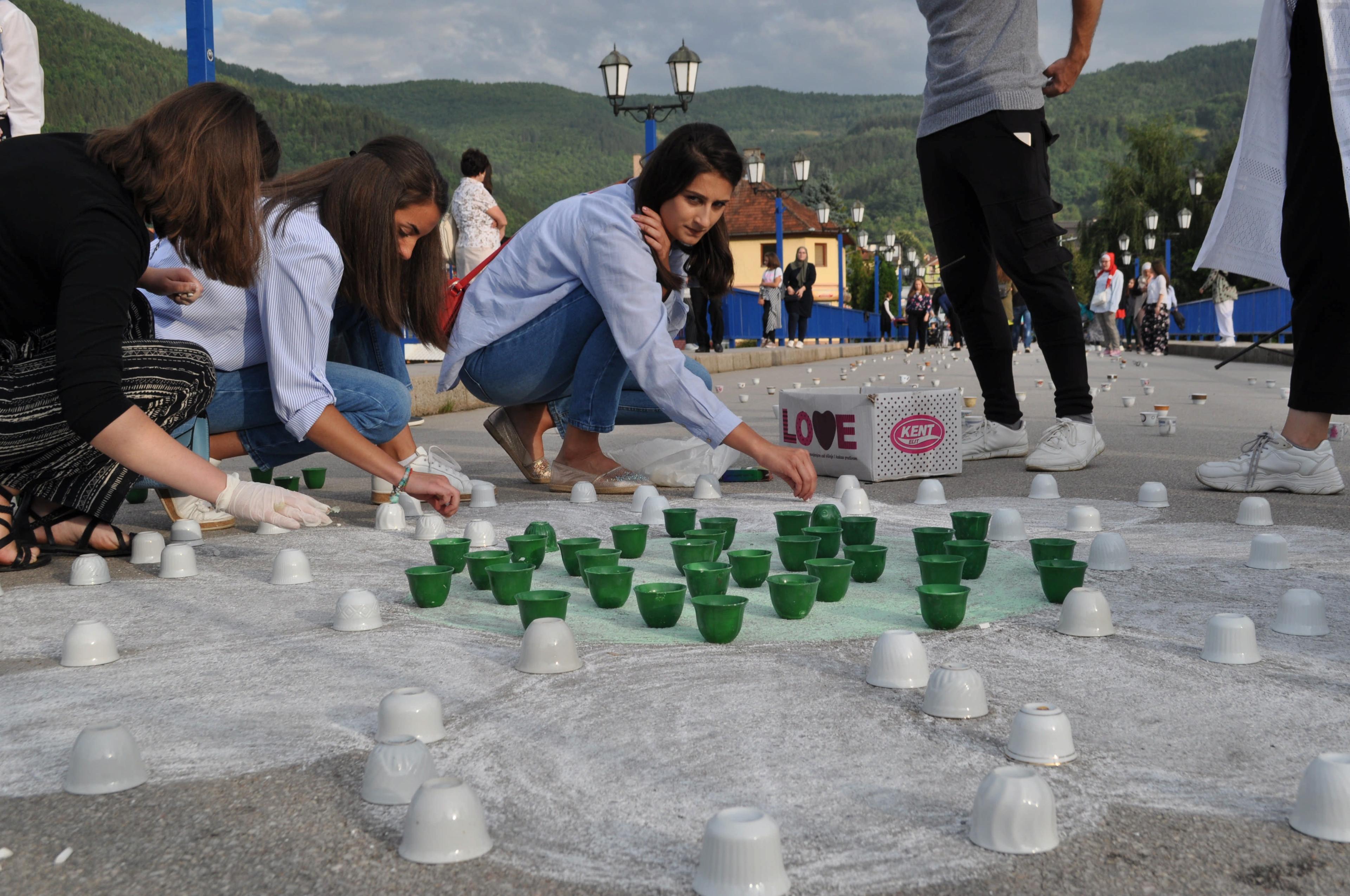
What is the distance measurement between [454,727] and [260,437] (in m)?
2.67

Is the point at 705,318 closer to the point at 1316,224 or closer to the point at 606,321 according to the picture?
the point at 606,321

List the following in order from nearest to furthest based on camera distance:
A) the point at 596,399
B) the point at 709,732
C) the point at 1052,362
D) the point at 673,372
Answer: the point at 709,732, the point at 673,372, the point at 596,399, the point at 1052,362

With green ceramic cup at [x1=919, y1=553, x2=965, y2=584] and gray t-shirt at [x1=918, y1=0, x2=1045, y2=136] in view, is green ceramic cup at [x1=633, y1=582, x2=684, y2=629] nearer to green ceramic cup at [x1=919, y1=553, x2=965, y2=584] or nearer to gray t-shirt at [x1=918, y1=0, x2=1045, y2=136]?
green ceramic cup at [x1=919, y1=553, x2=965, y2=584]

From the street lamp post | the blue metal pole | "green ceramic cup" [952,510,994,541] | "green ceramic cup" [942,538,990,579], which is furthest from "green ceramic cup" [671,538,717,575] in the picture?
the street lamp post

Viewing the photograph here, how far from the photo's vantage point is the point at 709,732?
1888 mm

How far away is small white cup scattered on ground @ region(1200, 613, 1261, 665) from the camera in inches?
87.0

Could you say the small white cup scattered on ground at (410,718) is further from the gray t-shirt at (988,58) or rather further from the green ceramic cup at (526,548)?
the gray t-shirt at (988,58)

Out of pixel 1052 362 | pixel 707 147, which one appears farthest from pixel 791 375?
pixel 707 147

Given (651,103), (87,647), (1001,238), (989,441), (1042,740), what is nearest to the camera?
(1042,740)

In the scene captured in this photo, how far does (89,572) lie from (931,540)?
227cm

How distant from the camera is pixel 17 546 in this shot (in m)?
3.42

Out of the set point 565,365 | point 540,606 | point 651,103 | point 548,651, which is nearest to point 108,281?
point 540,606

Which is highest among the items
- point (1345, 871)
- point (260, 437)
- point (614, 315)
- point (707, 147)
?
point (707, 147)

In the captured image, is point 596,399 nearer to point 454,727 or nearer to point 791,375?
point 454,727
